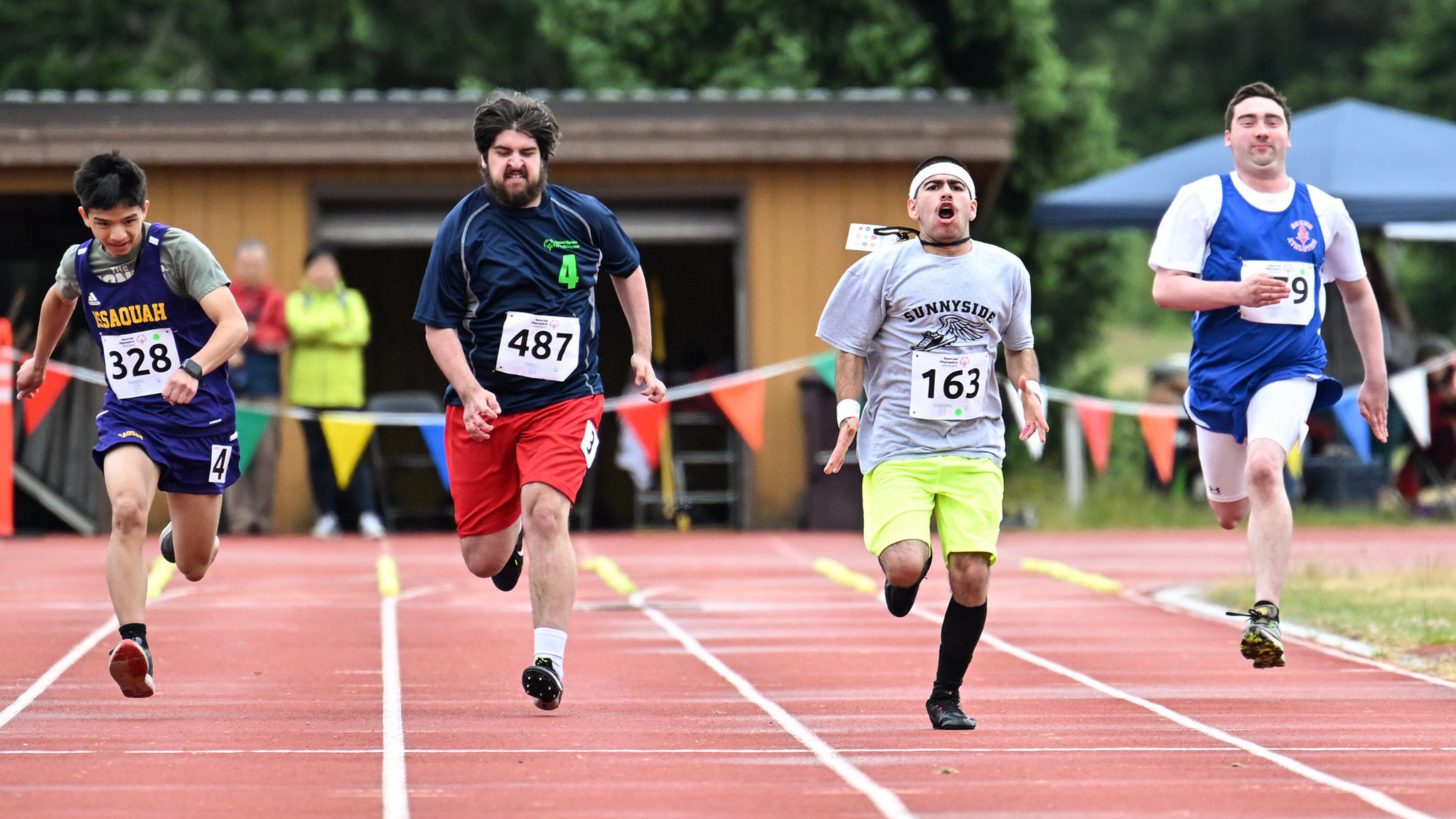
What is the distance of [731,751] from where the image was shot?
6.20m

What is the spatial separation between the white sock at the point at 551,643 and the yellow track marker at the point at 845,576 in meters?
4.88

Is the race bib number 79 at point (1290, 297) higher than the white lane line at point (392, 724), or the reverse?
the race bib number 79 at point (1290, 297)

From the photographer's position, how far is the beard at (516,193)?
23.4 ft

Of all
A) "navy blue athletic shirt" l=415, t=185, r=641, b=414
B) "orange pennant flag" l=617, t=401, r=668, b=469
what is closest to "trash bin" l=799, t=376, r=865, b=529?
"orange pennant flag" l=617, t=401, r=668, b=469

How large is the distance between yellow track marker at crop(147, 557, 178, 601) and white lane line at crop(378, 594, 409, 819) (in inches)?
56.9

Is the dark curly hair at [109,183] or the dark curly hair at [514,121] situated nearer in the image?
the dark curly hair at [514,121]

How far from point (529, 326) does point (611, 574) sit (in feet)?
18.8

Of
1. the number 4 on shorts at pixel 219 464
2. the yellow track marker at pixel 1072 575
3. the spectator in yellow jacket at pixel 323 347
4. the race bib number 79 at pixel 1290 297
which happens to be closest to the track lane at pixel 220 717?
the number 4 on shorts at pixel 219 464

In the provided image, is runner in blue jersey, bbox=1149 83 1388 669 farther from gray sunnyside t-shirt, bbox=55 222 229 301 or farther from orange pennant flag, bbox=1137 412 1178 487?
orange pennant flag, bbox=1137 412 1178 487

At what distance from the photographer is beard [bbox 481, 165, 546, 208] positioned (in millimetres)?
7133

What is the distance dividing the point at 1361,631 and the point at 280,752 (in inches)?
205

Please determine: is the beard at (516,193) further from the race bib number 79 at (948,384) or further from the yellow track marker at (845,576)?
the yellow track marker at (845,576)

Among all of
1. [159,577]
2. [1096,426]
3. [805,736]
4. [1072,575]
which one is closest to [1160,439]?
[1096,426]

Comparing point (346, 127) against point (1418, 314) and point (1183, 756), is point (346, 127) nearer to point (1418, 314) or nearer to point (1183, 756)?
point (1183, 756)
